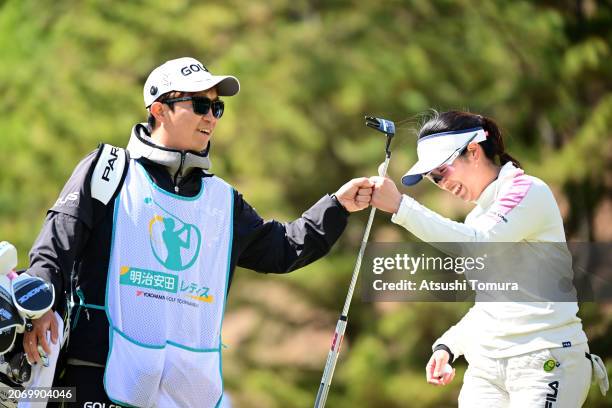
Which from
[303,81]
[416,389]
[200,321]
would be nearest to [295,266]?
[200,321]

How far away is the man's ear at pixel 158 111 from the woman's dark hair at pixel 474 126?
3.95 ft

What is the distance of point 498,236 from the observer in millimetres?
4562

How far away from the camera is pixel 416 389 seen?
12.9 metres

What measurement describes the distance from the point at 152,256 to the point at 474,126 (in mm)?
A: 1581

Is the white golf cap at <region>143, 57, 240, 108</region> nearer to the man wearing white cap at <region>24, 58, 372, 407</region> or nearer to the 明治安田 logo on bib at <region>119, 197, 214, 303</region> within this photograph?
the man wearing white cap at <region>24, 58, 372, 407</region>

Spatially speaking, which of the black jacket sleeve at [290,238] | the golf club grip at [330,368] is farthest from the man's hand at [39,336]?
the golf club grip at [330,368]

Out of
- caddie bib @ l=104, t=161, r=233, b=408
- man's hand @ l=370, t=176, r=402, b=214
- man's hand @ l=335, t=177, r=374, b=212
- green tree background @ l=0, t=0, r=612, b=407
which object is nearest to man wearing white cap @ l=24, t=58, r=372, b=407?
caddie bib @ l=104, t=161, r=233, b=408

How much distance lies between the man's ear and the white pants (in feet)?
5.88

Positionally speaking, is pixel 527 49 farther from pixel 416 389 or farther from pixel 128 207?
pixel 128 207

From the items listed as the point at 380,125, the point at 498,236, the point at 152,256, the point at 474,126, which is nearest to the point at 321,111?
the point at 380,125

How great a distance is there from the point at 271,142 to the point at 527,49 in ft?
11.4

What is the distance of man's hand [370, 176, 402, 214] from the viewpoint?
4773 mm

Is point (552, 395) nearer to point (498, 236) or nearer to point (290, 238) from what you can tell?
point (498, 236)

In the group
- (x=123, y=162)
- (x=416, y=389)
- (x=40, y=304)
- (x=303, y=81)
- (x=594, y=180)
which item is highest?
(x=303, y=81)
